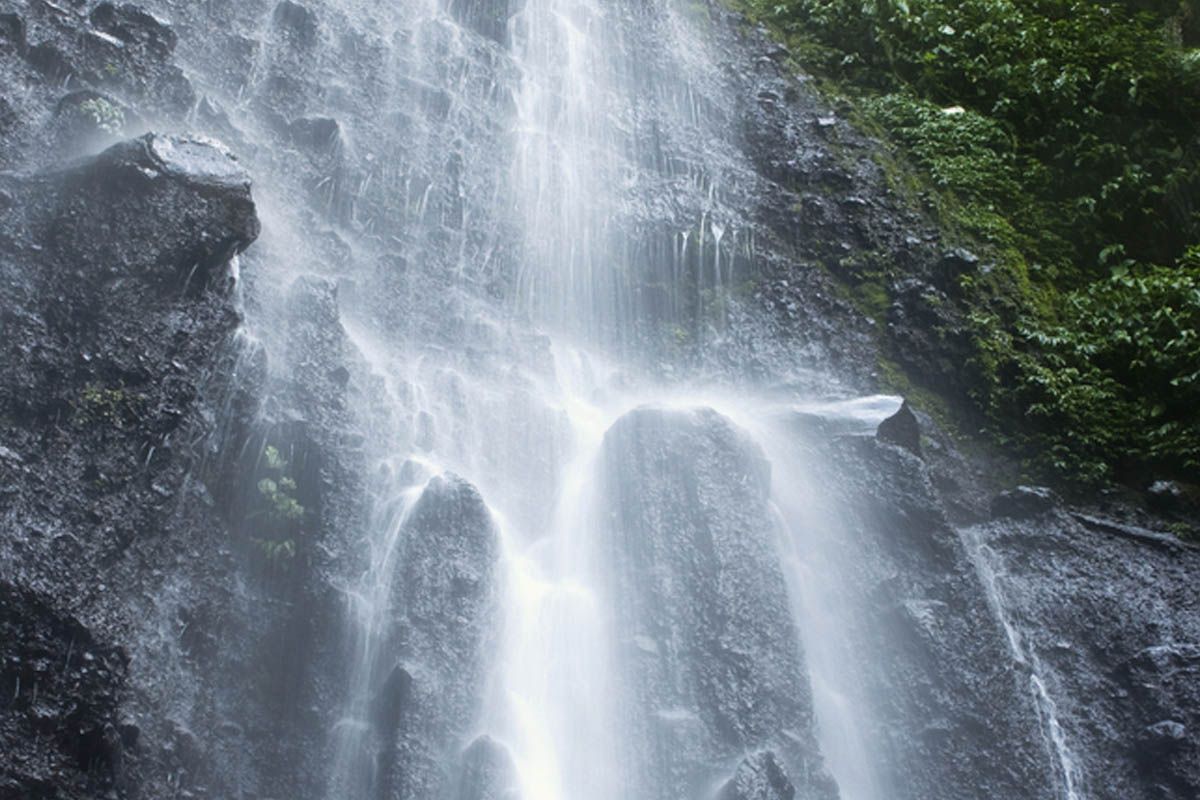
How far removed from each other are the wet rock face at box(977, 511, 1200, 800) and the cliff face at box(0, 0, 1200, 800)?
3 centimetres

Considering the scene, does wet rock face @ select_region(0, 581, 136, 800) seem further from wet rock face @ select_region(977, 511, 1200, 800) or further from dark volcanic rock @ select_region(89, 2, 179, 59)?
wet rock face @ select_region(977, 511, 1200, 800)

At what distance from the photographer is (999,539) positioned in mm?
9977

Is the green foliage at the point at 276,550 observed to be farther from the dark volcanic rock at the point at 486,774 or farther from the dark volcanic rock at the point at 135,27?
the dark volcanic rock at the point at 135,27

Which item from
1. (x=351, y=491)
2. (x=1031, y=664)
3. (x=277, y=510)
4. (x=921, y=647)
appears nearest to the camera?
(x=277, y=510)

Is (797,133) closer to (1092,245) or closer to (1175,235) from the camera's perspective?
(1092,245)

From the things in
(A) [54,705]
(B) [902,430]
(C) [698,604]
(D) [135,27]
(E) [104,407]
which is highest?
(D) [135,27]

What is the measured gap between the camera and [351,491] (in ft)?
27.5

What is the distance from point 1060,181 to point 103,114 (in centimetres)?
1107

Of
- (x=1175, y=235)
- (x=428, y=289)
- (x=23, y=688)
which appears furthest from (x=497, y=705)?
(x=1175, y=235)

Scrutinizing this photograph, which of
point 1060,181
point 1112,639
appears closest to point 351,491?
point 1112,639

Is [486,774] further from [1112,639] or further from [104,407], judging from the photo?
[1112,639]

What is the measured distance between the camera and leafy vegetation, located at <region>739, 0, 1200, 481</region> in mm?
10883

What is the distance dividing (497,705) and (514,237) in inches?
225

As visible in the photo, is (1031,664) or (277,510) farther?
(1031,664)
